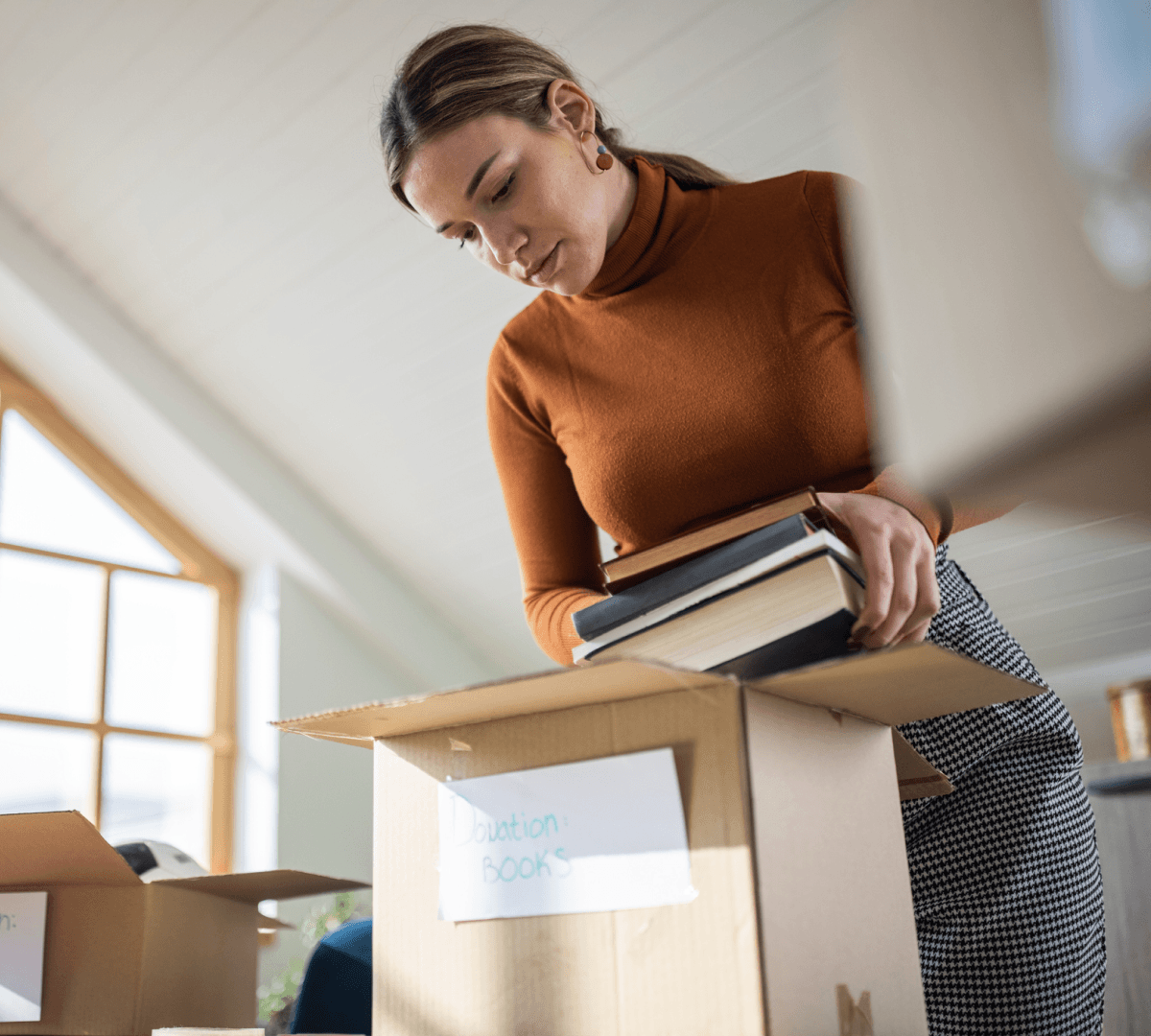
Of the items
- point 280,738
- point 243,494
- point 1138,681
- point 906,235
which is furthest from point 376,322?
point 906,235

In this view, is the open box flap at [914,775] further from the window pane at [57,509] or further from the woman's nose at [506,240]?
the window pane at [57,509]

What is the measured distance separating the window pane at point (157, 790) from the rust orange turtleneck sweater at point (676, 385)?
2.97 metres

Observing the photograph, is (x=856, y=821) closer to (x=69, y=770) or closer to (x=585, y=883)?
(x=585, y=883)

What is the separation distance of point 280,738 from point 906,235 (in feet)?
12.0

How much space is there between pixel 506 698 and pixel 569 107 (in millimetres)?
552

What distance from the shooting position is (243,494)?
140 inches

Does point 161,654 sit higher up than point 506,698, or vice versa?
point 161,654

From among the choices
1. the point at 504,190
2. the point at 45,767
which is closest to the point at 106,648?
the point at 45,767

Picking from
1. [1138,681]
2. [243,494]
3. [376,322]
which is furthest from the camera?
[243,494]

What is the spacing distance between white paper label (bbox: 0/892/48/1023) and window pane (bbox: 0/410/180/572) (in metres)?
2.86

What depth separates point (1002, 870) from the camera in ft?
2.51

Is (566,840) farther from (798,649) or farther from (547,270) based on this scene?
(547,270)

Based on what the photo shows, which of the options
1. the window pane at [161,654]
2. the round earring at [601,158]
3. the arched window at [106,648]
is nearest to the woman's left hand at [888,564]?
the round earring at [601,158]

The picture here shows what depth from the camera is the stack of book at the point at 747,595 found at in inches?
23.3
